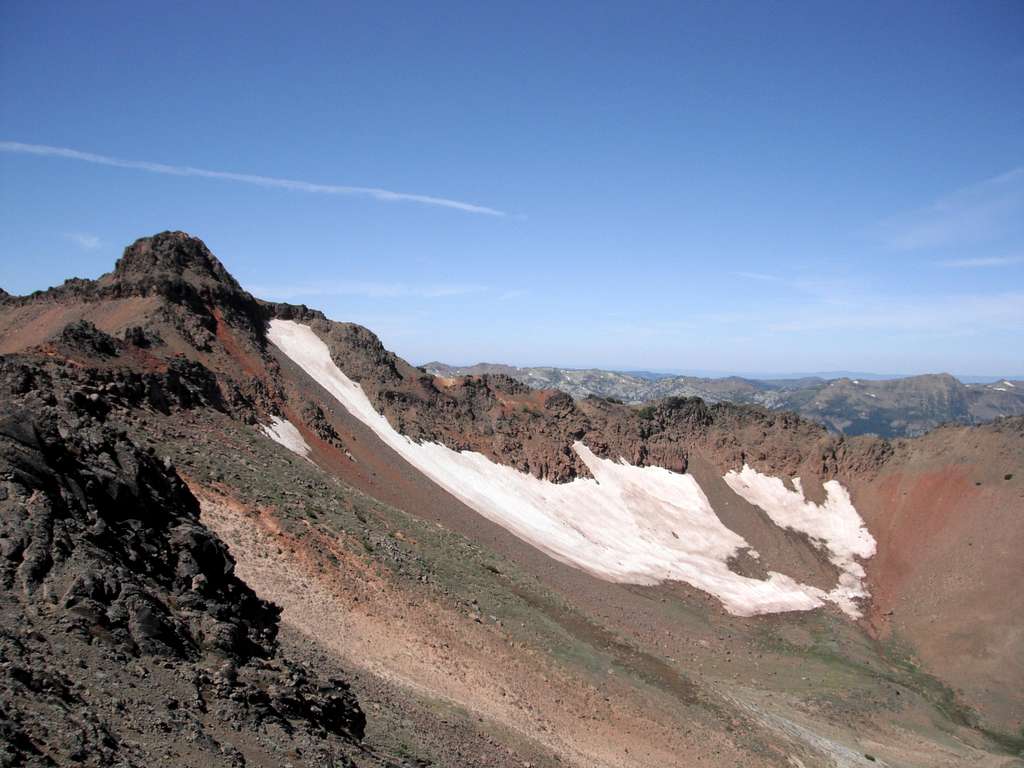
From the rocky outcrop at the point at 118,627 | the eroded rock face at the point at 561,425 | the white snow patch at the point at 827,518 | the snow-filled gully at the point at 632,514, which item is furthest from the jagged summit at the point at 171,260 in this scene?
the white snow patch at the point at 827,518

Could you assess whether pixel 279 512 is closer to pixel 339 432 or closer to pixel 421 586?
pixel 421 586

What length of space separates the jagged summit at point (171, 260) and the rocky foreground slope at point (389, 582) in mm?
284

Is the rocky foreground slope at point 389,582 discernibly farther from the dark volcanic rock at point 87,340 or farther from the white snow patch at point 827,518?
the white snow patch at point 827,518

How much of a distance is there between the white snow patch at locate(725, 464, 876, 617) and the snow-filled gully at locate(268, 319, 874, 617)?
0.32ft

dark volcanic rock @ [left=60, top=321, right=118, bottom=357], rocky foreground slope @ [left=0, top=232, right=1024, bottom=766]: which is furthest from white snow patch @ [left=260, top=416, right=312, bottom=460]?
dark volcanic rock @ [left=60, top=321, right=118, bottom=357]

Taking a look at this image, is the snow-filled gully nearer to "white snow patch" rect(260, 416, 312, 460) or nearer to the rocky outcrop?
"white snow patch" rect(260, 416, 312, 460)

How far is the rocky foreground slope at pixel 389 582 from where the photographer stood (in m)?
11.9

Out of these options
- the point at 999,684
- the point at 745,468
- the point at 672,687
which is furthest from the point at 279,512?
the point at 745,468

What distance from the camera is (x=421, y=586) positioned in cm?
2669

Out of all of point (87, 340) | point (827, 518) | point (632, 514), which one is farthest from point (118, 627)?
point (827, 518)

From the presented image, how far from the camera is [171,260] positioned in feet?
171

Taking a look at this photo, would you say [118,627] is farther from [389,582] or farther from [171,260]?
[171,260]

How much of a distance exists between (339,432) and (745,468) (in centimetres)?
4435

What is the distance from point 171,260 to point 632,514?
43.9 metres
